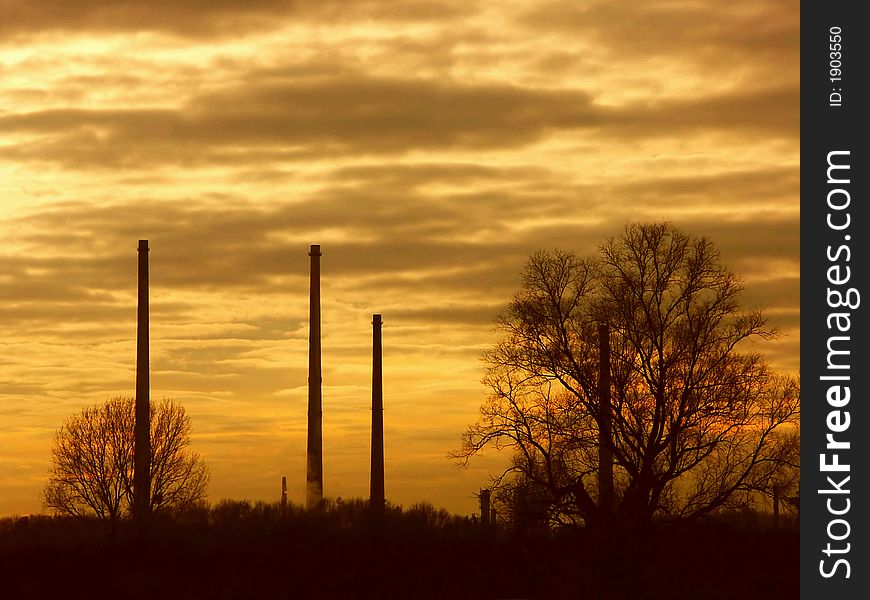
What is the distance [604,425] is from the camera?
44656 millimetres

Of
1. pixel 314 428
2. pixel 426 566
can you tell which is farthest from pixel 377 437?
pixel 426 566

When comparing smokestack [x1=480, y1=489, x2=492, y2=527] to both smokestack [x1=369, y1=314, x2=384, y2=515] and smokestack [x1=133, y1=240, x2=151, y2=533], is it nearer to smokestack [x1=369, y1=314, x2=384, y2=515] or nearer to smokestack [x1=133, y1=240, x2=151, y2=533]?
smokestack [x1=369, y1=314, x2=384, y2=515]

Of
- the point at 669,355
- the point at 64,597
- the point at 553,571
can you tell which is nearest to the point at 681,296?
the point at 669,355

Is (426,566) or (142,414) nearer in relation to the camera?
(426,566)

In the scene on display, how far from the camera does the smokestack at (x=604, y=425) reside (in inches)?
1724

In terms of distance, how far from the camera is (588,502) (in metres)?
42.6

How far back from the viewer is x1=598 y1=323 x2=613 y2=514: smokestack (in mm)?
43781

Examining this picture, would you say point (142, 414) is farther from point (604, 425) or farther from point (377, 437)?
point (604, 425)

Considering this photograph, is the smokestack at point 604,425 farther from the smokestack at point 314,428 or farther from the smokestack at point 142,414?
the smokestack at point 142,414

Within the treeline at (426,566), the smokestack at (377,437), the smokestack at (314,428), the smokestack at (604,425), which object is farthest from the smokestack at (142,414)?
the smokestack at (604,425)

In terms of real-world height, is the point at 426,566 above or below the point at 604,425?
below

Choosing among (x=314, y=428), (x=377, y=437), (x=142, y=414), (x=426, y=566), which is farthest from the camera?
(x=377, y=437)

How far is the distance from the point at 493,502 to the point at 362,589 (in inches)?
546
